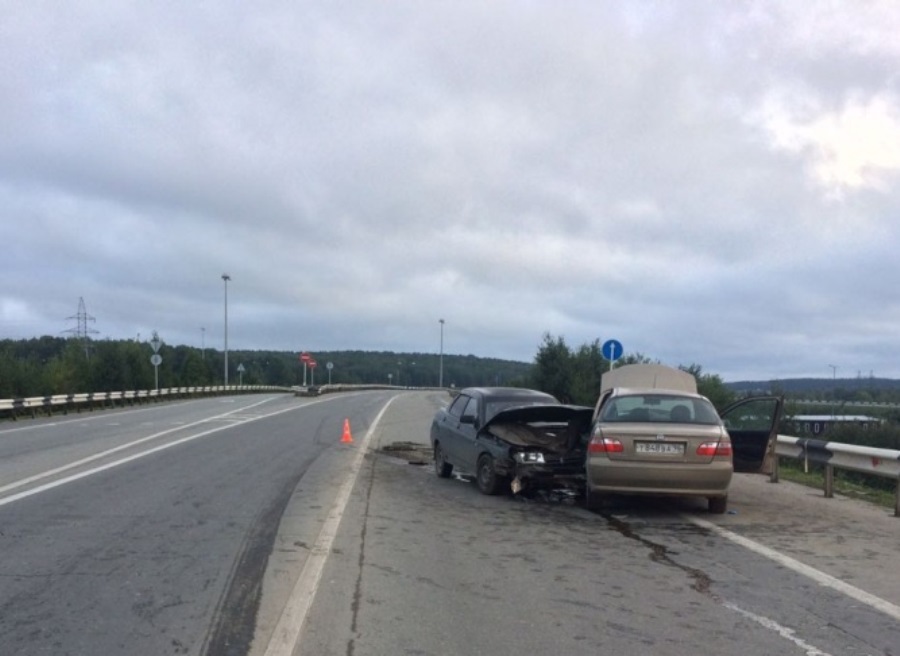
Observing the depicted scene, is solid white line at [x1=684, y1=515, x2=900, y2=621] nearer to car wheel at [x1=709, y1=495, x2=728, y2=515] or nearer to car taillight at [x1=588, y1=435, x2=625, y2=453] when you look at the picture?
car wheel at [x1=709, y1=495, x2=728, y2=515]

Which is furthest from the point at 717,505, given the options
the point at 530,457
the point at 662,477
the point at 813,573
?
the point at 813,573

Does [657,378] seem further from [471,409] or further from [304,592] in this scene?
[304,592]

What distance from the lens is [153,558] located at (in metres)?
8.12

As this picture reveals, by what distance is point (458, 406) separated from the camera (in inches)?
604

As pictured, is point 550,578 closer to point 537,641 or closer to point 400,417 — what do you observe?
A: point 537,641

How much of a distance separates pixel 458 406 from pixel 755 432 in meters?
4.99

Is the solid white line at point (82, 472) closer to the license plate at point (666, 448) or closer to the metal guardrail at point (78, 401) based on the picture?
the license plate at point (666, 448)

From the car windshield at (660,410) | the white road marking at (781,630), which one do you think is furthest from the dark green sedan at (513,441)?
the white road marking at (781,630)

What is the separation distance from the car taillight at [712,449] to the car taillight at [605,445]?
917mm

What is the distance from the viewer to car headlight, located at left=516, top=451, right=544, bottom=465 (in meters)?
12.1

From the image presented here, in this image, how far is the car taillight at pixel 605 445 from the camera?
10.8 m

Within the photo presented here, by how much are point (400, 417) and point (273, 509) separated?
24.2m

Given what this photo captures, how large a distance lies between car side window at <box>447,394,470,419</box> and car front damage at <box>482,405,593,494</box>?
1.73 meters

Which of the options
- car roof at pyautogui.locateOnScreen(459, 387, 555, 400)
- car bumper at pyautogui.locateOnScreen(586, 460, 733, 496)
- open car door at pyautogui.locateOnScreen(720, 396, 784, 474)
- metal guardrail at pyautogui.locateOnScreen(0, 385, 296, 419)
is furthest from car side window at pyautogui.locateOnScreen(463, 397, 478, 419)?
metal guardrail at pyautogui.locateOnScreen(0, 385, 296, 419)
